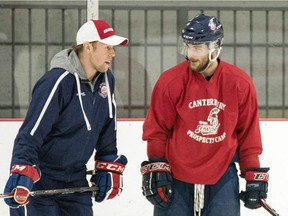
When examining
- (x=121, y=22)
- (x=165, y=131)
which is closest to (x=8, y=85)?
(x=121, y=22)

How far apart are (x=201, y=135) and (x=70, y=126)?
515mm

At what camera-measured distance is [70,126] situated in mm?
3873

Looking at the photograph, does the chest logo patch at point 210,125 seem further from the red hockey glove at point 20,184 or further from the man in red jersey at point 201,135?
the red hockey glove at point 20,184

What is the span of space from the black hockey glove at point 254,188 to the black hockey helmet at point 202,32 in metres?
0.55

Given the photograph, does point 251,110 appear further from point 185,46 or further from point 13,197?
point 13,197

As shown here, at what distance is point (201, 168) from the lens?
151 inches

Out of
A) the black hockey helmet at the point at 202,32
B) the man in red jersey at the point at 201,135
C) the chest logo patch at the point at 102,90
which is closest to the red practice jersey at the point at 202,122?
the man in red jersey at the point at 201,135

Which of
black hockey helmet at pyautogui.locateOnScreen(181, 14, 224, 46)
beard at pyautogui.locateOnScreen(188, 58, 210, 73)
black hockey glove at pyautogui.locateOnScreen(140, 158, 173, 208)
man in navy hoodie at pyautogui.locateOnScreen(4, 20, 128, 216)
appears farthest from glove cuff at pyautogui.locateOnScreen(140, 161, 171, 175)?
black hockey helmet at pyautogui.locateOnScreen(181, 14, 224, 46)

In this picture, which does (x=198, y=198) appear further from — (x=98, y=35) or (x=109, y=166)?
(x=98, y=35)

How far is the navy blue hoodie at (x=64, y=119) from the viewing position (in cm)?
378

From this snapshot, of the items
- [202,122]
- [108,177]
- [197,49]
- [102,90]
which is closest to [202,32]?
[197,49]

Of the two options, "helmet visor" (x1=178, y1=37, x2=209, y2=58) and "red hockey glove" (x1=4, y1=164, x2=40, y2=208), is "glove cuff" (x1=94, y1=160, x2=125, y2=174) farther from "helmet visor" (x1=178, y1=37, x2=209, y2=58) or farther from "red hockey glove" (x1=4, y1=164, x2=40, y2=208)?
"helmet visor" (x1=178, y1=37, x2=209, y2=58)

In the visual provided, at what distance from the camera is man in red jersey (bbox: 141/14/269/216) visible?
382cm

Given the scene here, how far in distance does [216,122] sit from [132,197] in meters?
1.66
